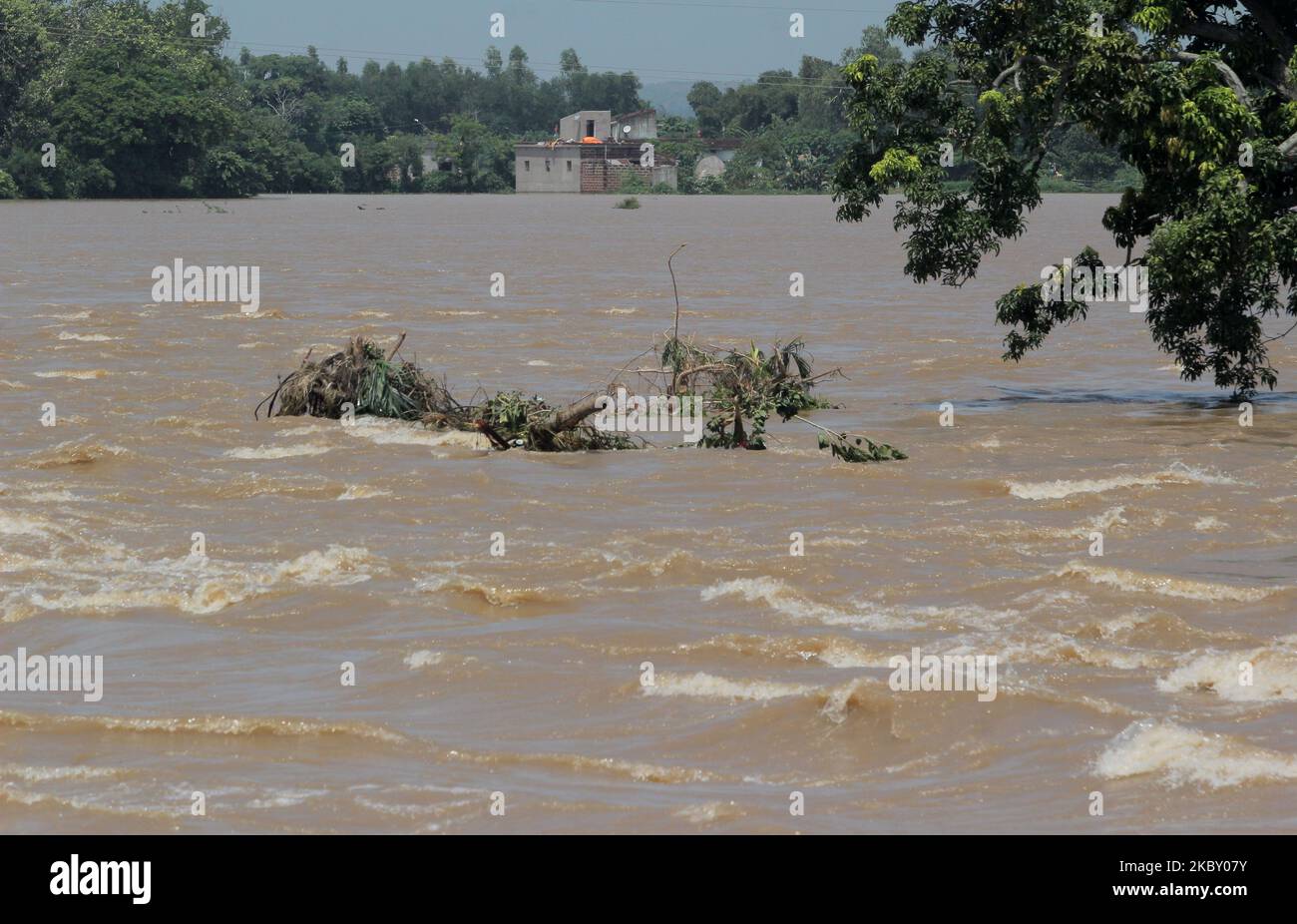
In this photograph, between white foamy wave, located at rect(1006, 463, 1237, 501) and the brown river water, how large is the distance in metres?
0.06

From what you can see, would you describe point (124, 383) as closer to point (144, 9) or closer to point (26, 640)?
point (26, 640)

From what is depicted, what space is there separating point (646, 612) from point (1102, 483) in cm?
639

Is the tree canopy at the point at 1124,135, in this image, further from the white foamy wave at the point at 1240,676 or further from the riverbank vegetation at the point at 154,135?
the riverbank vegetation at the point at 154,135

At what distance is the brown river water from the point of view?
896 centimetres

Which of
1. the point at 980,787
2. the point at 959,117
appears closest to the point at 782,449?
the point at 959,117

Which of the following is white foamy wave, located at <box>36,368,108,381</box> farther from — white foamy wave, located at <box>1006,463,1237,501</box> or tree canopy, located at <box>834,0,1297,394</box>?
white foamy wave, located at <box>1006,463,1237,501</box>

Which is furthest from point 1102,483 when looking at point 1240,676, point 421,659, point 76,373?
point 76,373

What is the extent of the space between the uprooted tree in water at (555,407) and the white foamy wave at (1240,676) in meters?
7.38

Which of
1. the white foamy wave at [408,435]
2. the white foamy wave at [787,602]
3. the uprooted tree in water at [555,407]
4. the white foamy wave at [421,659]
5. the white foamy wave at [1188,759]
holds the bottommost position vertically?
the white foamy wave at [1188,759]

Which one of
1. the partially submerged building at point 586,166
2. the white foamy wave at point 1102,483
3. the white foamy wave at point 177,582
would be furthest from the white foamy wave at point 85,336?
the partially submerged building at point 586,166

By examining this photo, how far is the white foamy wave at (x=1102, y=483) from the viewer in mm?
17016

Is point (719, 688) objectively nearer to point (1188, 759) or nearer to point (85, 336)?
point (1188, 759)

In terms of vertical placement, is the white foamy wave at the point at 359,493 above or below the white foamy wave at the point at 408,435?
A: below

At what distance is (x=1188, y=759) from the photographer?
30.2ft
